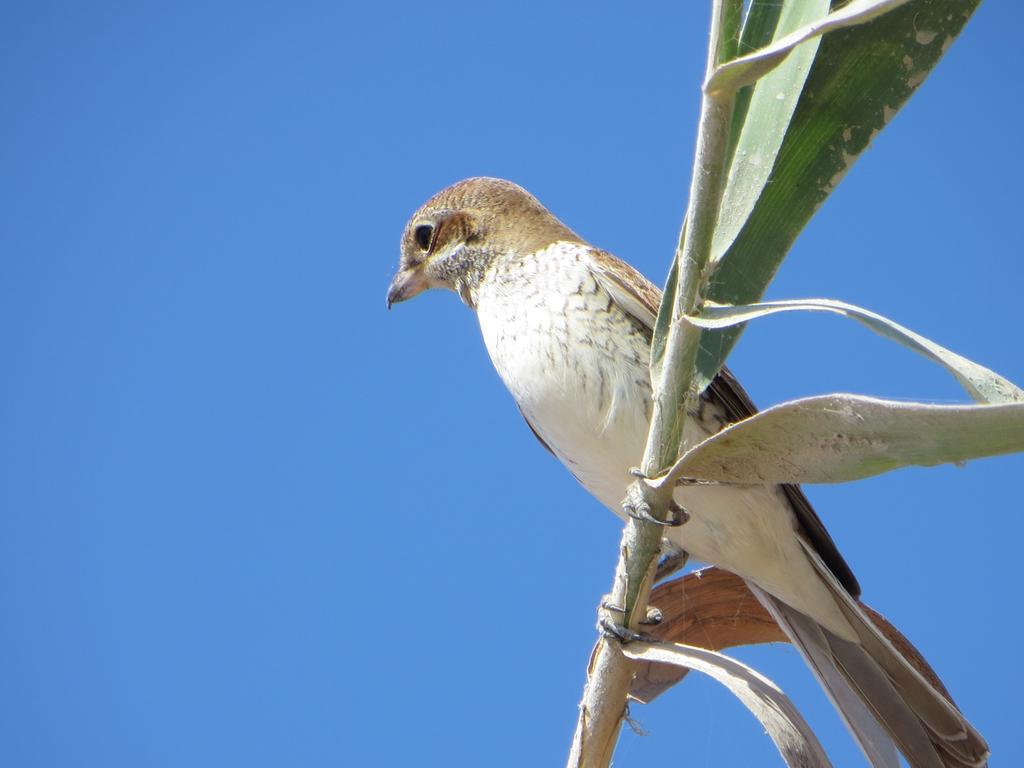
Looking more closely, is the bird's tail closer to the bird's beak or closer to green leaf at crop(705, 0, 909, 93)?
green leaf at crop(705, 0, 909, 93)

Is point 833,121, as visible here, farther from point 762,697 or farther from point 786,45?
point 762,697

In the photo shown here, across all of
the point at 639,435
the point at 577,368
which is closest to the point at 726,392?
the point at 639,435

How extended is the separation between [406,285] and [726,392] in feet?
4.43

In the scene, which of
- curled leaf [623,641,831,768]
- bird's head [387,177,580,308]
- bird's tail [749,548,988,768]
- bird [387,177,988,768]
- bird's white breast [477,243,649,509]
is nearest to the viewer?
curled leaf [623,641,831,768]

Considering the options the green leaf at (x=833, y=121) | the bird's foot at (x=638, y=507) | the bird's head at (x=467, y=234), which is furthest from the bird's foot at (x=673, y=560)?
the green leaf at (x=833, y=121)

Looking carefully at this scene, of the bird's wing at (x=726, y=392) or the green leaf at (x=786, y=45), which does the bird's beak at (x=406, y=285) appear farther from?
the green leaf at (x=786, y=45)

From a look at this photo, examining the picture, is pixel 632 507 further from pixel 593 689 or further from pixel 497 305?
pixel 497 305

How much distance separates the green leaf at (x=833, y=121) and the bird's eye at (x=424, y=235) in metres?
2.33

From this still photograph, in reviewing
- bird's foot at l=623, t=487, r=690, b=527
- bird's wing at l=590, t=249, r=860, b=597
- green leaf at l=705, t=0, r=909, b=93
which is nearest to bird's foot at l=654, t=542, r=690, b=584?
bird's wing at l=590, t=249, r=860, b=597

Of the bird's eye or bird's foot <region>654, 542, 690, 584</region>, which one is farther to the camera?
the bird's eye

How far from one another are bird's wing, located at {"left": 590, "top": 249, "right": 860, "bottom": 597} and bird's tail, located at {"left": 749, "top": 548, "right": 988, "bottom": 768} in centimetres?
18

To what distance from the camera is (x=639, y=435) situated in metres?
2.90

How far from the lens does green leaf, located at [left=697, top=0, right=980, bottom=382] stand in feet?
5.22

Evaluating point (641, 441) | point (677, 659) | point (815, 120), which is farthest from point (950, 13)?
point (641, 441)
